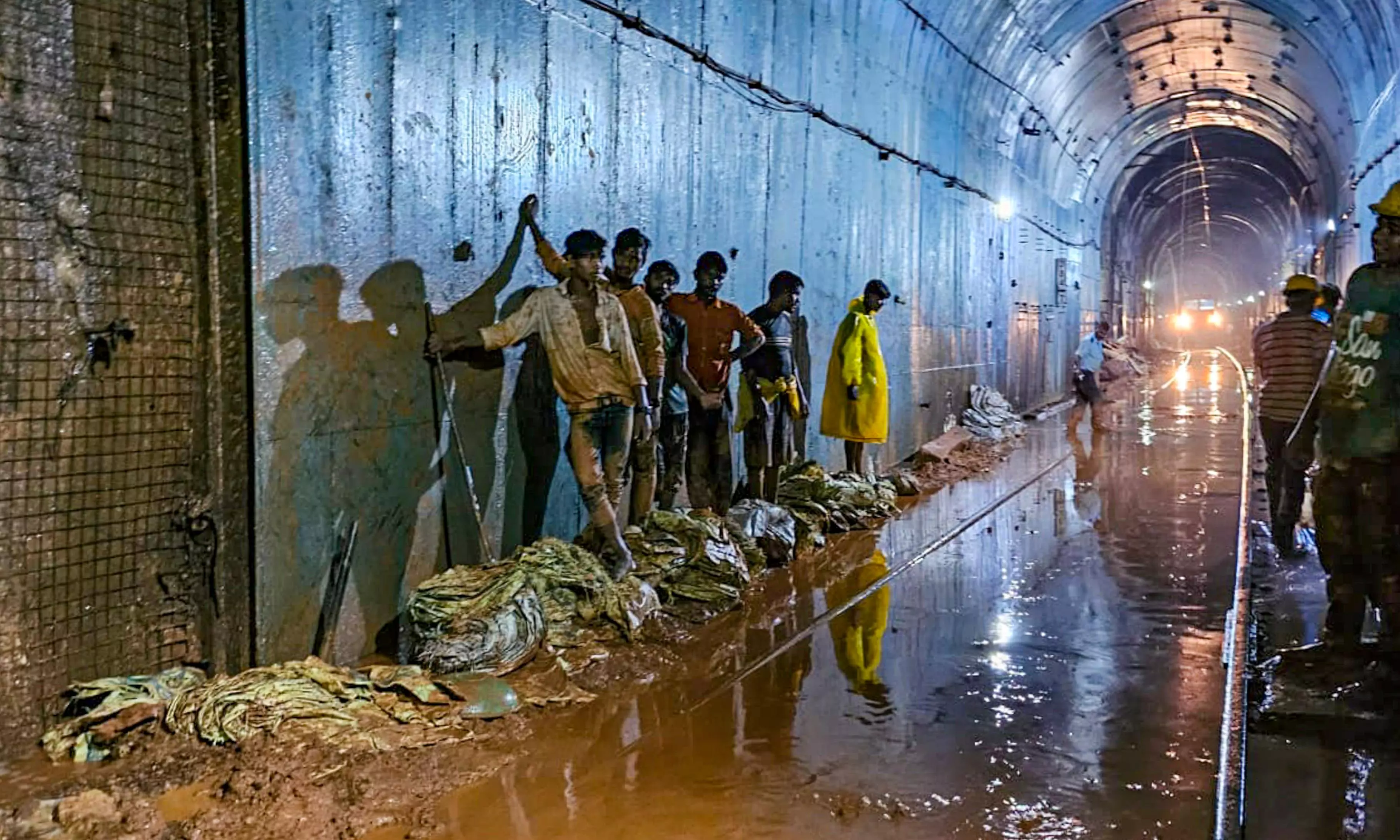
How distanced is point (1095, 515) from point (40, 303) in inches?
309

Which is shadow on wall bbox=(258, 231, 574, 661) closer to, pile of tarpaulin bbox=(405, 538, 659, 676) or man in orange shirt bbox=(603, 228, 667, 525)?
pile of tarpaulin bbox=(405, 538, 659, 676)

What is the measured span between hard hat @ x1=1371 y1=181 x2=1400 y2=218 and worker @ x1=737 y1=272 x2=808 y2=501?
4123 millimetres

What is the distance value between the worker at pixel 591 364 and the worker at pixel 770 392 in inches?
85.3

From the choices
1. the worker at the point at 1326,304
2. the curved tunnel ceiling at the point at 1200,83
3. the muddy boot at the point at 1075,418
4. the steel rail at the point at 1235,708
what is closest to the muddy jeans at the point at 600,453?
the steel rail at the point at 1235,708

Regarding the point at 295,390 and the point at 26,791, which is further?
the point at 295,390

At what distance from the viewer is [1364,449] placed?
15.5ft

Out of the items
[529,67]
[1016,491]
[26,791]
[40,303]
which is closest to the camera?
[26,791]

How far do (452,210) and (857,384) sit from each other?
4.63 metres

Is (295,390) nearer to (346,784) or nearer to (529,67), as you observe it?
(346,784)

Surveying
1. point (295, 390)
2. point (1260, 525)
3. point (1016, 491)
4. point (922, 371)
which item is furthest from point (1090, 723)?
point (922, 371)

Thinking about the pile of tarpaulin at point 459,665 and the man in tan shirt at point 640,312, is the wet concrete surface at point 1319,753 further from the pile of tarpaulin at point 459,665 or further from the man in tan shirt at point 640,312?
the man in tan shirt at point 640,312

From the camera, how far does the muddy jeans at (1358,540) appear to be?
187 inches

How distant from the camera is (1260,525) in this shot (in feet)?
27.7

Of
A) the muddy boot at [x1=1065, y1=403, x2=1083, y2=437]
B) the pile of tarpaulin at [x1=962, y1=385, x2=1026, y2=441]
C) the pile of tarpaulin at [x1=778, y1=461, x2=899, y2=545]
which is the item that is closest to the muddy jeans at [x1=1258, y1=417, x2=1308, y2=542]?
the pile of tarpaulin at [x1=778, y1=461, x2=899, y2=545]
